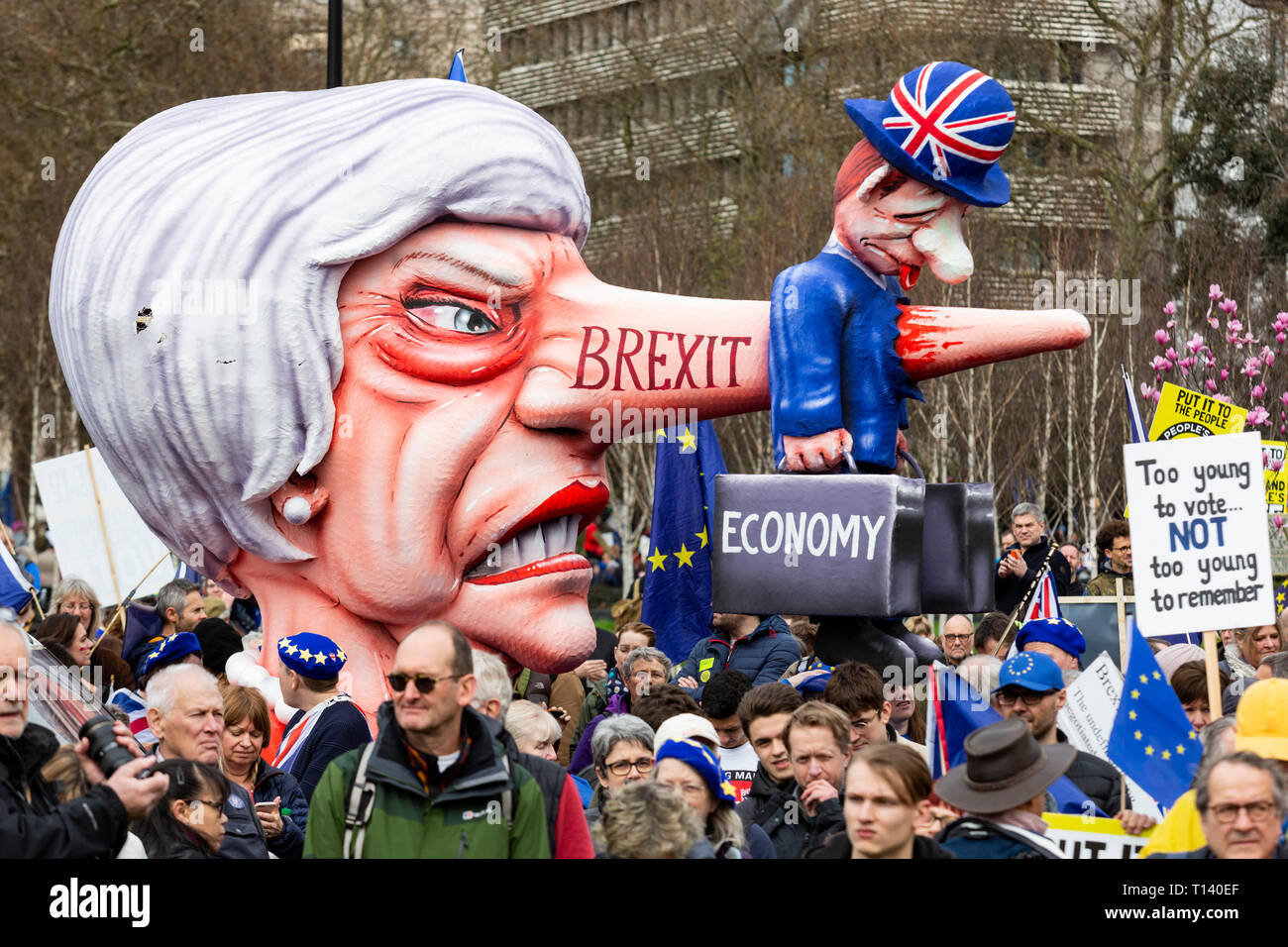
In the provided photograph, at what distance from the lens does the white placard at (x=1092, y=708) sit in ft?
23.2

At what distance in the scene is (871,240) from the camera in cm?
750

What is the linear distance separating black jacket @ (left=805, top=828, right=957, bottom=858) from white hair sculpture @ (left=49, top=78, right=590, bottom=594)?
3116mm

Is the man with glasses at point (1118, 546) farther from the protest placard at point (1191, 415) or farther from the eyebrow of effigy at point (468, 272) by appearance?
the eyebrow of effigy at point (468, 272)

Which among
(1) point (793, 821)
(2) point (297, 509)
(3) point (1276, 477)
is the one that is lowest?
(1) point (793, 821)

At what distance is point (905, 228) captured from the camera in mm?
7469

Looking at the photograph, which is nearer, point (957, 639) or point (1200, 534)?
point (1200, 534)

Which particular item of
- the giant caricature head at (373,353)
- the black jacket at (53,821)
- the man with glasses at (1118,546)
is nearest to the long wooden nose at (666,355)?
the giant caricature head at (373,353)

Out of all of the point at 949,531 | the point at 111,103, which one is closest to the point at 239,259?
the point at 949,531

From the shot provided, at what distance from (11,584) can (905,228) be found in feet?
15.3

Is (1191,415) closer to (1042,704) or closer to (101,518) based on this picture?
(1042,704)

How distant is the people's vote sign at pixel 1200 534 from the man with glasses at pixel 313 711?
9.47ft

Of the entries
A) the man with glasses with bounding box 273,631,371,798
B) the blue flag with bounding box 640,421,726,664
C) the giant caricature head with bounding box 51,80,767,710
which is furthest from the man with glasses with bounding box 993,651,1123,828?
the blue flag with bounding box 640,421,726,664

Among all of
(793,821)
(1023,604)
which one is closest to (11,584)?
(793,821)
